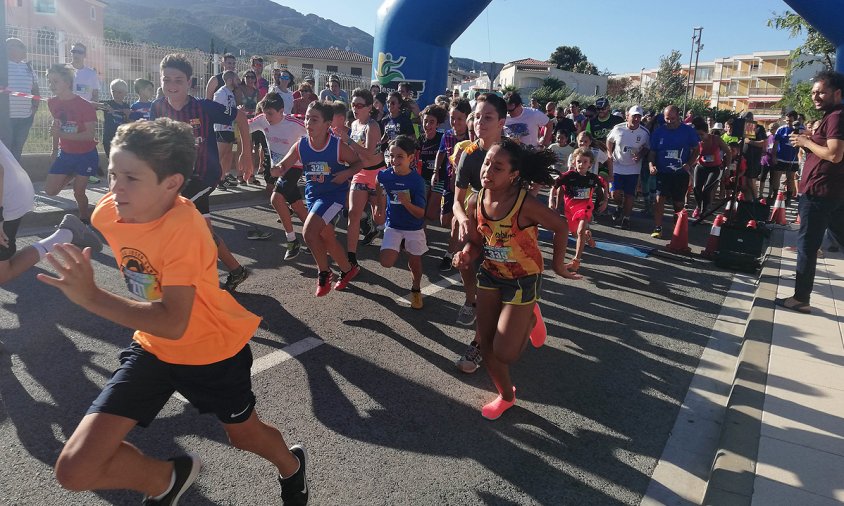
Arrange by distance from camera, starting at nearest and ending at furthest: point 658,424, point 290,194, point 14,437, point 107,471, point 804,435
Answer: point 107,471 → point 14,437 → point 804,435 → point 658,424 → point 290,194

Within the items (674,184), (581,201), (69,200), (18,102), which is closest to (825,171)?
(581,201)

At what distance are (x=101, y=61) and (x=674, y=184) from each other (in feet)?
41.9

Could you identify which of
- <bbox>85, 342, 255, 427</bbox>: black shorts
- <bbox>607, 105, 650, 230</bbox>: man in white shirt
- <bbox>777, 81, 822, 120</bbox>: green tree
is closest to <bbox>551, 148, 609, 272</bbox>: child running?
<bbox>607, 105, 650, 230</bbox>: man in white shirt

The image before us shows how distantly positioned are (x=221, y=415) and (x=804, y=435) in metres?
3.42

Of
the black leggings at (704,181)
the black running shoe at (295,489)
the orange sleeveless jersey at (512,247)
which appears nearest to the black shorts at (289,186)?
the orange sleeveless jersey at (512,247)

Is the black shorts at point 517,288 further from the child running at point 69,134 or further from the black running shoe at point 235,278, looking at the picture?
the child running at point 69,134

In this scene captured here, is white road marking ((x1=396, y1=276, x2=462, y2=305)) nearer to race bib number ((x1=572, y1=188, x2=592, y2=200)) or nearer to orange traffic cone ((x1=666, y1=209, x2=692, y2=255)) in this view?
race bib number ((x1=572, y1=188, x2=592, y2=200))

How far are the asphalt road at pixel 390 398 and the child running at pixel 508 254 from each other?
1.57ft

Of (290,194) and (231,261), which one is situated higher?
(290,194)

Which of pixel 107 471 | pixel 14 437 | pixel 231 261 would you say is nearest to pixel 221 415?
pixel 107 471

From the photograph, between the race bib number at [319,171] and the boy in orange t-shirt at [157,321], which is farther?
the race bib number at [319,171]

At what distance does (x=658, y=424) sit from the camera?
12.5 ft

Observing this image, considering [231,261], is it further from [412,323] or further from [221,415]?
[221,415]

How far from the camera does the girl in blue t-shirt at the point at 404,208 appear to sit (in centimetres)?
576
